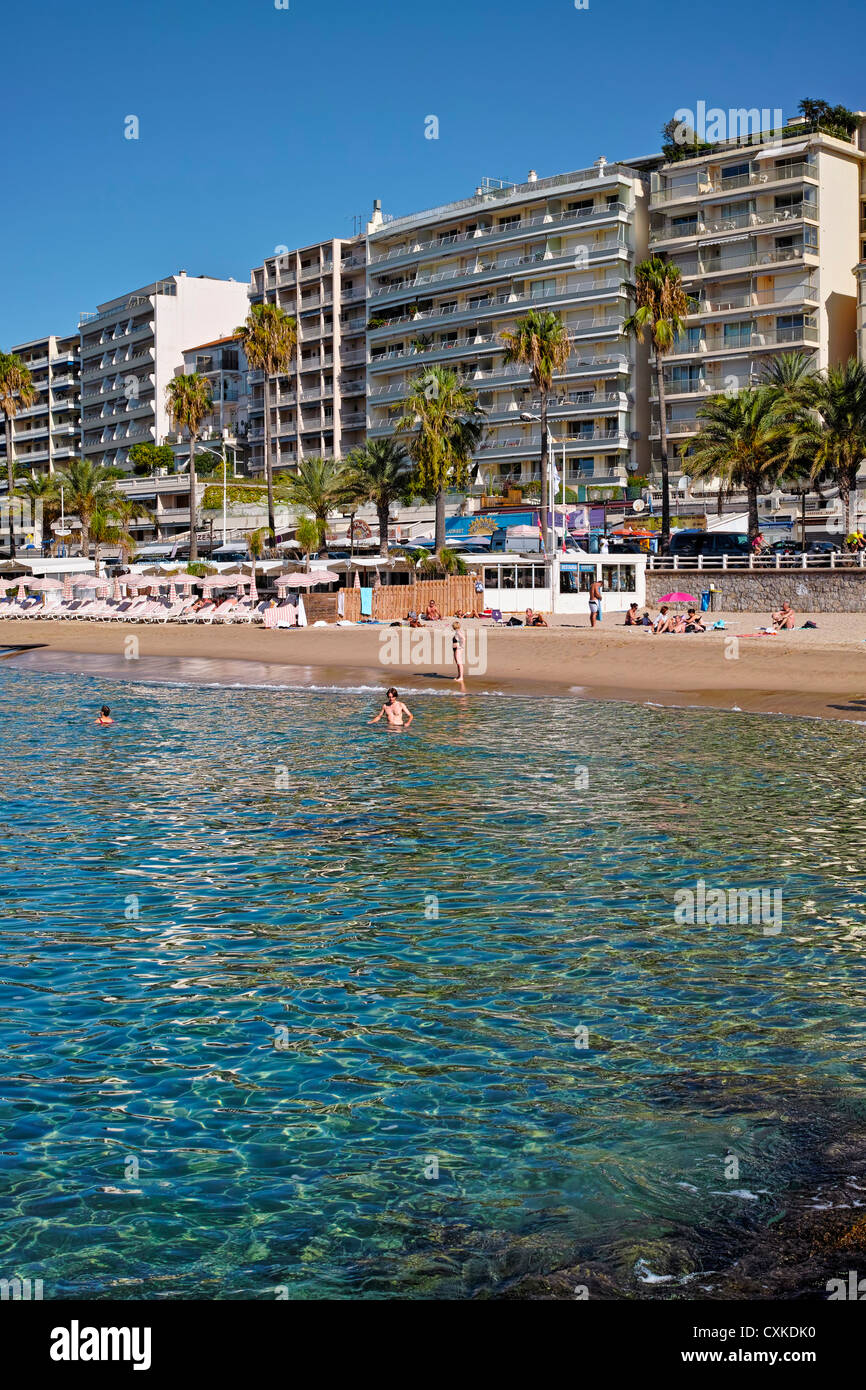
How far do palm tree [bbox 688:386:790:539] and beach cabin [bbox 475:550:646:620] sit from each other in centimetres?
623

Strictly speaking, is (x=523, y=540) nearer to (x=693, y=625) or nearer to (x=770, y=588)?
(x=770, y=588)

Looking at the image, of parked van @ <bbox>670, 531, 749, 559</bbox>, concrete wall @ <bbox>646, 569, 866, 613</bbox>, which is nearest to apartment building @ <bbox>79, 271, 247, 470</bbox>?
parked van @ <bbox>670, 531, 749, 559</bbox>

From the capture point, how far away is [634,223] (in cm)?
8419

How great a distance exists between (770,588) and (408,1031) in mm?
41882

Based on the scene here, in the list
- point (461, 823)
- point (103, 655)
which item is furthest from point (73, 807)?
point (103, 655)

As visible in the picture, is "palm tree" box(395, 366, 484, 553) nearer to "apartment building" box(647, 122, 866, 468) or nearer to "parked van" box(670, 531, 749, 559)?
"parked van" box(670, 531, 749, 559)

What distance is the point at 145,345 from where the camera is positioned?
124m

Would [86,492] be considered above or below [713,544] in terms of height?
above

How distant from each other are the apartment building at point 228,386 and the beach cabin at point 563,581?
68.1m

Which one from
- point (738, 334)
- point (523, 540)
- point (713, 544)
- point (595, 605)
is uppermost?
point (738, 334)

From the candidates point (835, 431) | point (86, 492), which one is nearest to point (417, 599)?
point (835, 431)

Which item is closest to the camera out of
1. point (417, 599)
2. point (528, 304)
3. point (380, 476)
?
point (417, 599)

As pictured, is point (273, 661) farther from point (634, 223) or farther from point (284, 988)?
point (634, 223)

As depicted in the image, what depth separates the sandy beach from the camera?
30438 millimetres
